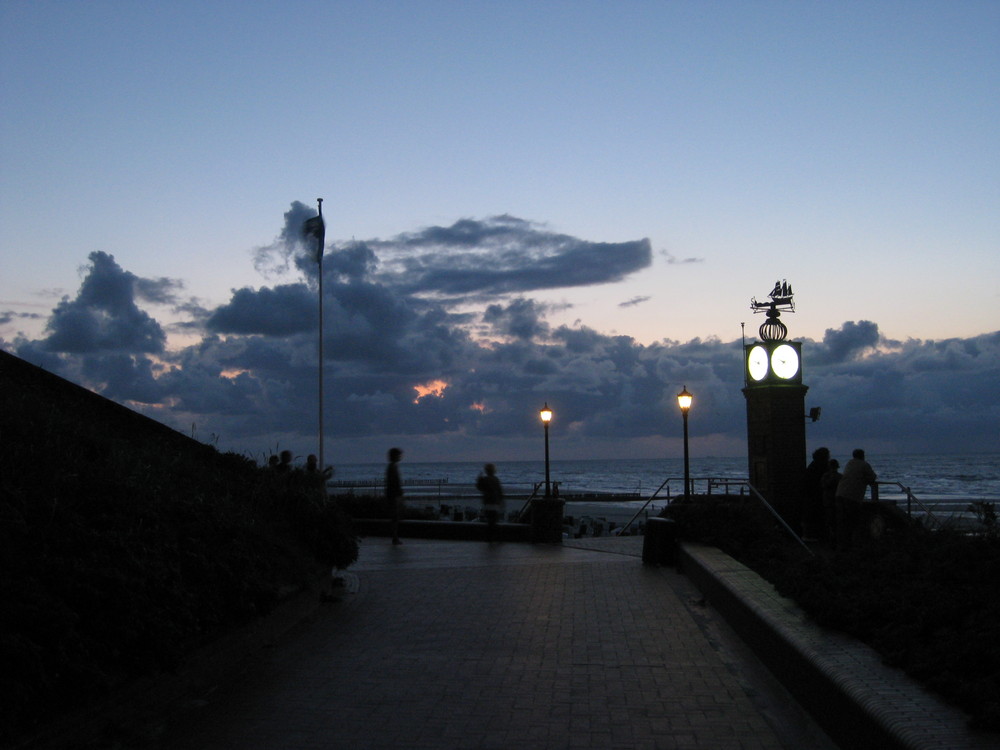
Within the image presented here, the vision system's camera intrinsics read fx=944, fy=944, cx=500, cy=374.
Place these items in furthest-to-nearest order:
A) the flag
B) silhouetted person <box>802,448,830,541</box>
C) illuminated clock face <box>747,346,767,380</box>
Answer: the flag → illuminated clock face <box>747,346,767,380</box> → silhouetted person <box>802,448,830,541</box>

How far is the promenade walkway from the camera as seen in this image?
591cm

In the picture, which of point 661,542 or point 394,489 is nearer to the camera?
point 661,542

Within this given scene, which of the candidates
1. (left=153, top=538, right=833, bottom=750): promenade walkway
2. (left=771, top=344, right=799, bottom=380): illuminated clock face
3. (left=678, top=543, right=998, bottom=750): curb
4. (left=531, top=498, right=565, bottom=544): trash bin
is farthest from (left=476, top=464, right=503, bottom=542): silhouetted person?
(left=678, top=543, right=998, bottom=750): curb

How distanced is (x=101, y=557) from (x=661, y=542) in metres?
10.3

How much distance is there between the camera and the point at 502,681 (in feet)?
23.9

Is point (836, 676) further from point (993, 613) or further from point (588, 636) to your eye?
point (588, 636)

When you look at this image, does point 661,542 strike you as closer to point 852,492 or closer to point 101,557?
point 852,492

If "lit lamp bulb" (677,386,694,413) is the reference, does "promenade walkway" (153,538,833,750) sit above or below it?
below

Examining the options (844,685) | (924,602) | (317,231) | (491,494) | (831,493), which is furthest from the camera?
(317,231)

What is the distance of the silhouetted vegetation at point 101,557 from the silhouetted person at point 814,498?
1111 centimetres

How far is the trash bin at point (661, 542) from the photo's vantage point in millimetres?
14773

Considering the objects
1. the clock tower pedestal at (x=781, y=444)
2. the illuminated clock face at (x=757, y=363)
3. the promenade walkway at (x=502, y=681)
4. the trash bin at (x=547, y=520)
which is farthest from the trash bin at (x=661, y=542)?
the illuminated clock face at (x=757, y=363)

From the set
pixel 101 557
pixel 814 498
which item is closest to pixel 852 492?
pixel 814 498

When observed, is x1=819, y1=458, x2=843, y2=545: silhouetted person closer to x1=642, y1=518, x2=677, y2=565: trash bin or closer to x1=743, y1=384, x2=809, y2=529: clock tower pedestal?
x1=743, y1=384, x2=809, y2=529: clock tower pedestal
